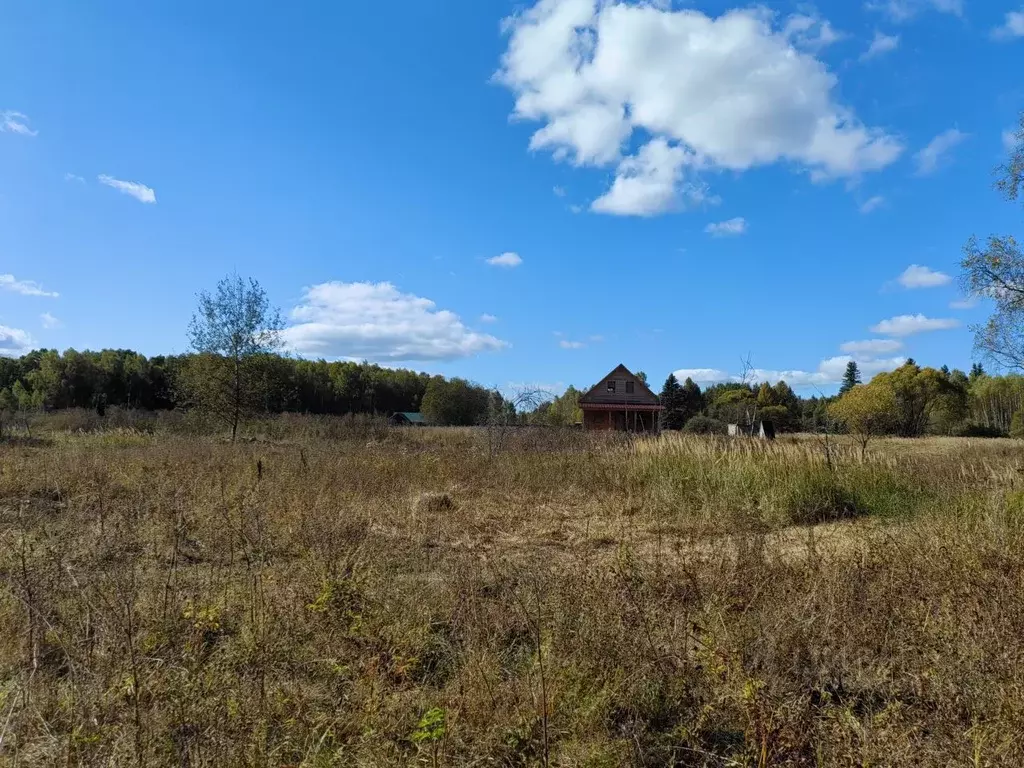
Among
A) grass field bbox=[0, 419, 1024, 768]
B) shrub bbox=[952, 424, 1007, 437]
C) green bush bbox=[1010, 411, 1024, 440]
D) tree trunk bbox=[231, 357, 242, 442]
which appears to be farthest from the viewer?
shrub bbox=[952, 424, 1007, 437]

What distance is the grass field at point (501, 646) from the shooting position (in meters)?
2.42

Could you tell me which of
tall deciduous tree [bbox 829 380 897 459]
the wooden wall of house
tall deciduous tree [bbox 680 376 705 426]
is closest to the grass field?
the wooden wall of house

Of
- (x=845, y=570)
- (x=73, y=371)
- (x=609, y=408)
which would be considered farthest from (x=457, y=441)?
(x=73, y=371)

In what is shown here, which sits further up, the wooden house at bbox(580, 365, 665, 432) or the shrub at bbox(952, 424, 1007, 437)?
the wooden house at bbox(580, 365, 665, 432)

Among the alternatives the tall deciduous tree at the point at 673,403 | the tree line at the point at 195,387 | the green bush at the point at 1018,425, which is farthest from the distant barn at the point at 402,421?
the green bush at the point at 1018,425

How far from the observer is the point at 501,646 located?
3.46 meters

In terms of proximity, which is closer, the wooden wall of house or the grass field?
the grass field

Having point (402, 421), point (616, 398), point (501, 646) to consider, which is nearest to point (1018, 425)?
point (616, 398)

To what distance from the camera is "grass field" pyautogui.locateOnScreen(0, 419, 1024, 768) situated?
2.42m

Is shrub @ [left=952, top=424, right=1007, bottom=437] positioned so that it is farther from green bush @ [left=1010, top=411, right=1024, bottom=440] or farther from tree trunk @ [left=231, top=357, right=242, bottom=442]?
tree trunk @ [left=231, top=357, right=242, bottom=442]

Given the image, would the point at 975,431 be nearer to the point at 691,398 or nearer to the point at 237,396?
the point at 691,398

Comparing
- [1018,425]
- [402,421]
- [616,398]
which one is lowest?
[402,421]

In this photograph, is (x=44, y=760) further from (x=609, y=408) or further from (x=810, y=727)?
(x=609, y=408)

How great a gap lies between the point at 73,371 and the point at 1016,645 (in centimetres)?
6010
